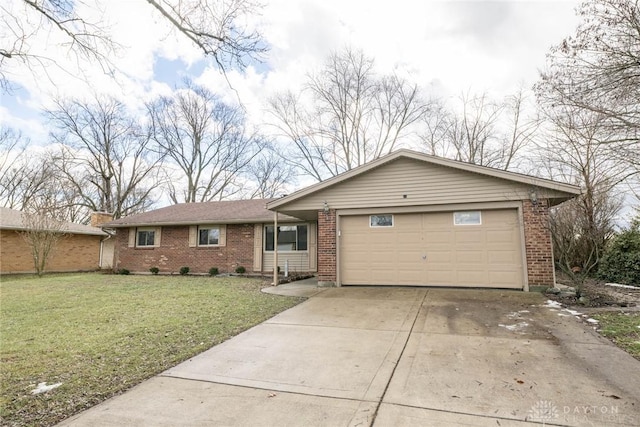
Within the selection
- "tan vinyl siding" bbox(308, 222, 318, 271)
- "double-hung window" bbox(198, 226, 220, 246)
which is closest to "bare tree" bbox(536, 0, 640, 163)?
"tan vinyl siding" bbox(308, 222, 318, 271)

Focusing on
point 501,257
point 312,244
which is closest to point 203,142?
point 312,244

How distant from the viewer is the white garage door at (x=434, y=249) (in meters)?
8.54

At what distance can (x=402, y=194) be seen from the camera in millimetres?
9375

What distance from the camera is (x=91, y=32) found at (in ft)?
15.6

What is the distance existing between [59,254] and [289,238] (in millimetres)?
14183

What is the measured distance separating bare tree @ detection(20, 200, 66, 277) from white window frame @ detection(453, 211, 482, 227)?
60.9 ft

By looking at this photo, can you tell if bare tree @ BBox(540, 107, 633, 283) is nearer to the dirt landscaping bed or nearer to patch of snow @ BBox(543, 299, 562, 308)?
the dirt landscaping bed

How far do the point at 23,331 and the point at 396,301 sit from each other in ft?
22.9

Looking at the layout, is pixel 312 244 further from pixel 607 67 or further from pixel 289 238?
pixel 607 67

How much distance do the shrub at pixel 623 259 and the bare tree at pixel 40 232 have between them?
23.2 meters

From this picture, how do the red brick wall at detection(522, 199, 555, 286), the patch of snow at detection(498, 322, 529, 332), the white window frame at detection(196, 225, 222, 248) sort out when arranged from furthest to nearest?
the white window frame at detection(196, 225, 222, 248), the red brick wall at detection(522, 199, 555, 286), the patch of snow at detection(498, 322, 529, 332)

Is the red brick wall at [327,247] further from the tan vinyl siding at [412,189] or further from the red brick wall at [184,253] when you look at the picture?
the red brick wall at [184,253]

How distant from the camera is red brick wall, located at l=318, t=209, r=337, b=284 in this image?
9.90m

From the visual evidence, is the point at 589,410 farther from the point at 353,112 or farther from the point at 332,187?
the point at 353,112
